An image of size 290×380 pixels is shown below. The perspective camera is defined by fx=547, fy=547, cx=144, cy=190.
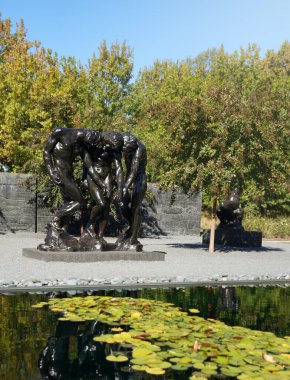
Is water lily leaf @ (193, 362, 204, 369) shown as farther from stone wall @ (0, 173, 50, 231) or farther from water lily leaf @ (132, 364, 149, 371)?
stone wall @ (0, 173, 50, 231)

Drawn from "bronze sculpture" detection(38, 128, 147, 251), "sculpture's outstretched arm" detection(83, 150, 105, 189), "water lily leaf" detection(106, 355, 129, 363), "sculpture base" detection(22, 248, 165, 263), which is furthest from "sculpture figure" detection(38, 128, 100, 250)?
"water lily leaf" detection(106, 355, 129, 363)

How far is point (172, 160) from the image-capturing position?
15047 mm

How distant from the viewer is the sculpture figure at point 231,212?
1917 centimetres

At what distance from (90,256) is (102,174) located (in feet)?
6.26

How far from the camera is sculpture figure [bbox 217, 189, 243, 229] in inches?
755

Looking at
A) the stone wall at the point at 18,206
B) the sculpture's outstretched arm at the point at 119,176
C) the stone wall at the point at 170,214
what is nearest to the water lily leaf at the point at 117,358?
the sculpture's outstretched arm at the point at 119,176

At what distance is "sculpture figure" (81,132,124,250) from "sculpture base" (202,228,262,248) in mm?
7418

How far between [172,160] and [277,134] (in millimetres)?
2888

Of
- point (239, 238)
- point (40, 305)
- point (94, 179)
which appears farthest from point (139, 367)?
point (239, 238)

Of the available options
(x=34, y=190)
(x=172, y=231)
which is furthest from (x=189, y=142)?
(x=172, y=231)

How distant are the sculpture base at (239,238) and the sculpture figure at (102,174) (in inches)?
292

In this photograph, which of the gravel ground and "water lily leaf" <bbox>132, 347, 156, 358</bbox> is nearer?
"water lily leaf" <bbox>132, 347, 156, 358</bbox>

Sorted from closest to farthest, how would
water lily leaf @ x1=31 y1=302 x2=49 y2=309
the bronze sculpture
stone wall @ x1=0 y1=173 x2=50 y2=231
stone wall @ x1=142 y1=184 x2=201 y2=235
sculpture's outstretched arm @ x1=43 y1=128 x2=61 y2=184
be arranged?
water lily leaf @ x1=31 y1=302 x2=49 y2=309, sculpture's outstretched arm @ x1=43 y1=128 x2=61 y2=184, the bronze sculpture, stone wall @ x1=0 y1=173 x2=50 y2=231, stone wall @ x1=142 y1=184 x2=201 y2=235

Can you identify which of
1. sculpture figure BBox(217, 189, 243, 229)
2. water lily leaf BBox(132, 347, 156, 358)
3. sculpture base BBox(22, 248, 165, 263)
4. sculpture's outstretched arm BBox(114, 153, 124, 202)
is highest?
sculpture's outstretched arm BBox(114, 153, 124, 202)
